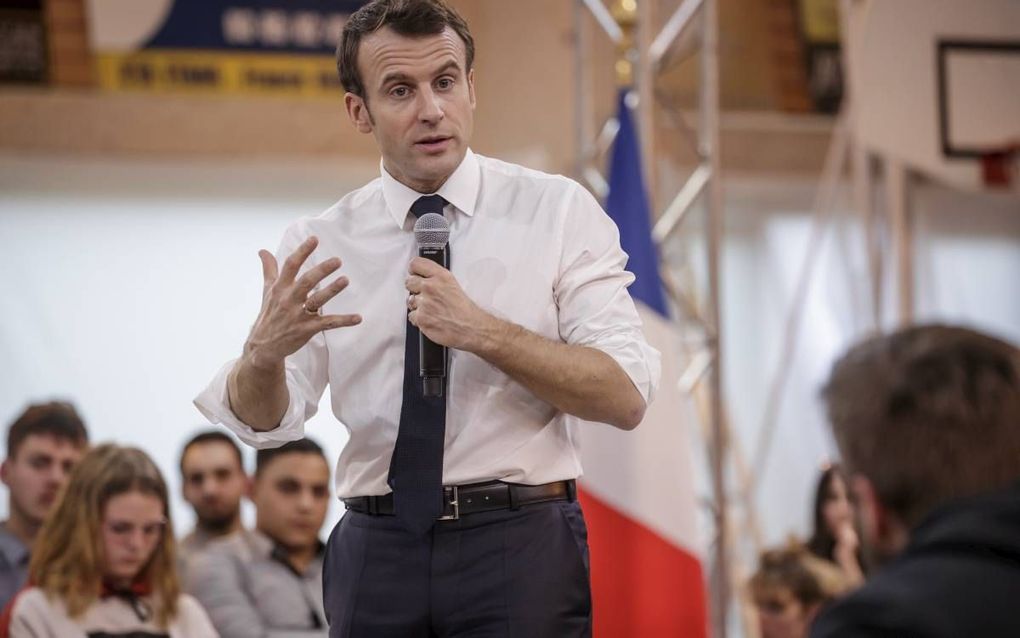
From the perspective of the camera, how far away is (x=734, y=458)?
7.17 meters

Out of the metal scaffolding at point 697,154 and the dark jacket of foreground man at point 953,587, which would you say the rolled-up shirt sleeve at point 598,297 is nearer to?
the dark jacket of foreground man at point 953,587

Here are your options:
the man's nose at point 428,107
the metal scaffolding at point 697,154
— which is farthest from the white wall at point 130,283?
the man's nose at point 428,107

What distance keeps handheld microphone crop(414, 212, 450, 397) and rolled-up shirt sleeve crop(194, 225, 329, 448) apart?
22cm

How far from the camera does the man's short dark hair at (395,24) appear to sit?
2090 millimetres

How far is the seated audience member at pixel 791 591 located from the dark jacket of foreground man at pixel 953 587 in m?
3.50

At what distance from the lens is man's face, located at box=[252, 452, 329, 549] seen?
12.8ft

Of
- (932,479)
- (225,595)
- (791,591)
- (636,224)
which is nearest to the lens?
(932,479)

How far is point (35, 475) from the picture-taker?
4.02 metres

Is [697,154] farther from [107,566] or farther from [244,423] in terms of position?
[244,423]

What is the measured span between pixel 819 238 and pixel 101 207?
147 inches

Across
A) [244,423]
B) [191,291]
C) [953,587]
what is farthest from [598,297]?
[191,291]

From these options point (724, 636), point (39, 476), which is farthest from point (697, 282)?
point (39, 476)

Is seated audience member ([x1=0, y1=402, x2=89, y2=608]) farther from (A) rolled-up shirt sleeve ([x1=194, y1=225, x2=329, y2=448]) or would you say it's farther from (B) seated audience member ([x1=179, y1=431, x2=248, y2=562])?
(A) rolled-up shirt sleeve ([x1=194, y1=225, x2=329, y2=448])

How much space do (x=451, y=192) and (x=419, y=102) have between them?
0.15 m
